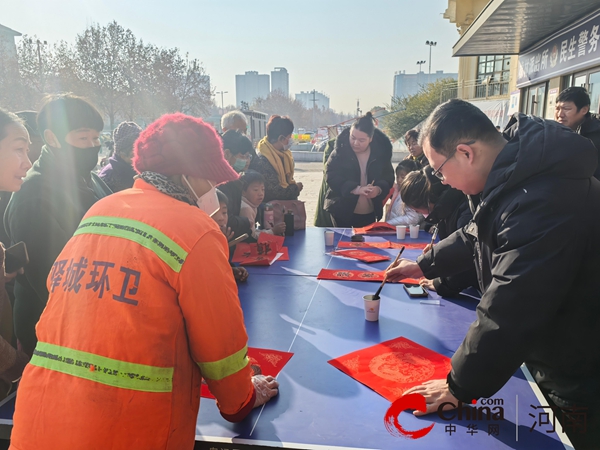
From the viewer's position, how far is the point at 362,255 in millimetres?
3268

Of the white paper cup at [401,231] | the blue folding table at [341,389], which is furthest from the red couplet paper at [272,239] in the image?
the white paper cup at [401,231]

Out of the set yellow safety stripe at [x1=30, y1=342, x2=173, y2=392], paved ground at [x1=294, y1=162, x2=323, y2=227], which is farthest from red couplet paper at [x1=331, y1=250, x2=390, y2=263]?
paved ground at [x1=294, y1=162, x2=323, y2=227]

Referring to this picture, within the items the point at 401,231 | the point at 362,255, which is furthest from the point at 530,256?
the point at 401,231

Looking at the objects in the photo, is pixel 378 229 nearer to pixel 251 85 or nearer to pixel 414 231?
pixel 414 231

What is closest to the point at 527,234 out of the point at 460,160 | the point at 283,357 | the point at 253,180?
the point at 460,160

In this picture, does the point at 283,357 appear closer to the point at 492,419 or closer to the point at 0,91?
the point at 492,419

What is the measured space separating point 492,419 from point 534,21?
8181mm

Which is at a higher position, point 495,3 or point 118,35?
point 118,35

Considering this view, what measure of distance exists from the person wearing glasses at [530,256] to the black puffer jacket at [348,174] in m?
2.84

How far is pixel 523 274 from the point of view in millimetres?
1147

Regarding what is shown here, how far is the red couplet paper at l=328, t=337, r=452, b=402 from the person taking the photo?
62.8 inches

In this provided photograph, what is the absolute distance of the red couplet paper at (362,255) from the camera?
314 centimetres

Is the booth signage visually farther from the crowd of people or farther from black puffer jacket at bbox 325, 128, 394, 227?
the crowd of people

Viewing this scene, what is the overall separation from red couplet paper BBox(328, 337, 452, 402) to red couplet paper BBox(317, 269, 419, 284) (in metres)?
0.83
